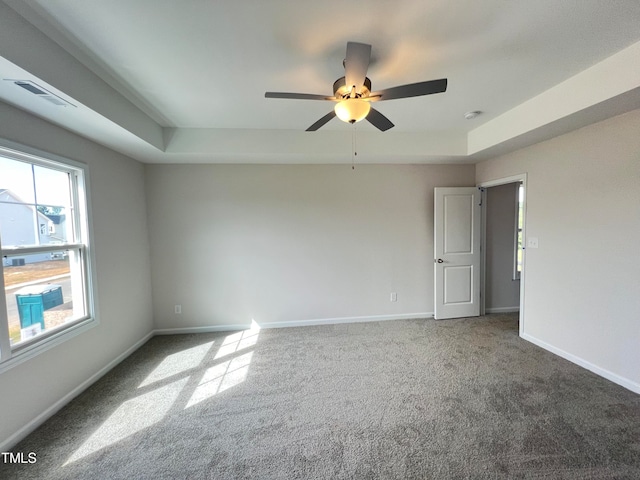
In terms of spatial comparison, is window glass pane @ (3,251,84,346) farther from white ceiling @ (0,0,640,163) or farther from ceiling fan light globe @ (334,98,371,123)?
ceiling fan light globe @ (334,98,371,123)

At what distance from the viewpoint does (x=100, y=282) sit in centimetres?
256

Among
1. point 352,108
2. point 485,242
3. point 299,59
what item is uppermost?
point 299,59

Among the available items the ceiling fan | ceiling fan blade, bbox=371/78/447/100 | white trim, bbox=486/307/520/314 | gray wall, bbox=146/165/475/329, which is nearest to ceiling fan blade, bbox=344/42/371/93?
the ceiling fan

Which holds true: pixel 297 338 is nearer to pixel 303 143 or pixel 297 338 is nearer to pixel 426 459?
pixel 426 459

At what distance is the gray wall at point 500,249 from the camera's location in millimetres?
3924

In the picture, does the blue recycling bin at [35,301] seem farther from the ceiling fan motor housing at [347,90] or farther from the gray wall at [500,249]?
the gray wall at [500,249]

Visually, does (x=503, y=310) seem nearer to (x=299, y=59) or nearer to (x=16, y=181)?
(x=299, y=59)

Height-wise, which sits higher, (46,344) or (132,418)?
(46,344)

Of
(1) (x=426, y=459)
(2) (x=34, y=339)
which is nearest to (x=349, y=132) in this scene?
(1) (x=426, y=459)

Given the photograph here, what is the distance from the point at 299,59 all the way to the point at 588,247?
314 centimetres

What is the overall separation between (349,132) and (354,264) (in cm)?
182

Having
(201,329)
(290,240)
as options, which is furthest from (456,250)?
(201,329)

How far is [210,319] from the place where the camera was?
3.57 meters

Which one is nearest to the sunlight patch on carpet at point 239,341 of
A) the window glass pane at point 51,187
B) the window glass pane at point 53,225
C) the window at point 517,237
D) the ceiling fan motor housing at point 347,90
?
the window glass pane at point 53,225
